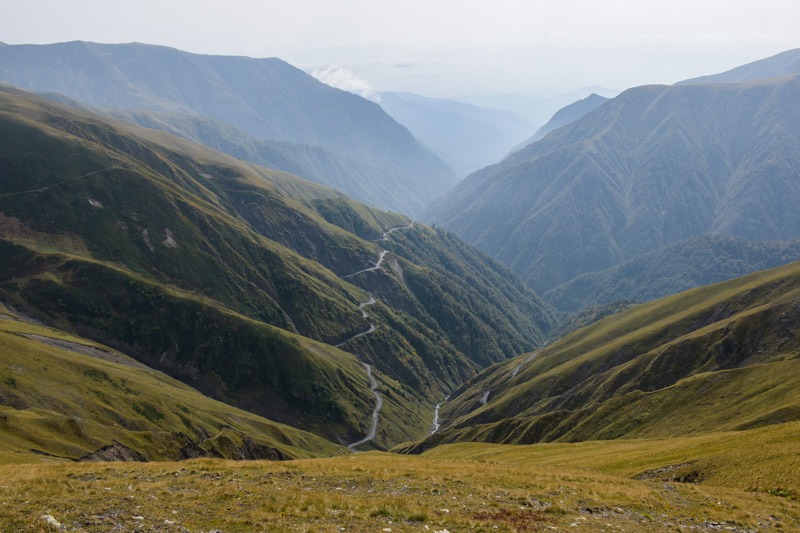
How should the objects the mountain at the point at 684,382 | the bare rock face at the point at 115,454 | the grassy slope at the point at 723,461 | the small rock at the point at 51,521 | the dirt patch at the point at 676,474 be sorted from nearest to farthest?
1. the small rock at the point at 51,521
2. the grassy slope at the point at 723,461
3. the dirt patch at the point at 676,474
4. the bare rock face at the point at 115,454
5. the mountain at the point at 684,382

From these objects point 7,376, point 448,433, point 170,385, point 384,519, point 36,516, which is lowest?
point 448,433

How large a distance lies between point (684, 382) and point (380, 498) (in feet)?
326

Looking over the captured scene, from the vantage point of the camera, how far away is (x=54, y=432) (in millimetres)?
73938

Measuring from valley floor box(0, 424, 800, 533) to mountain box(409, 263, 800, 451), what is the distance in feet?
146

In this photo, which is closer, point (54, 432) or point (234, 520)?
point (234, 520)

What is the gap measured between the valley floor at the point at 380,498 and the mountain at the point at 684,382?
44473 mm

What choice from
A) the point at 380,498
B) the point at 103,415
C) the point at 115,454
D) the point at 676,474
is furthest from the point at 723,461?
the point at 103,415

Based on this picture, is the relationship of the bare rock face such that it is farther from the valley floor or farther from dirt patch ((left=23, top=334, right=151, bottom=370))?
dirt patch ((left=23, top=334, right=151, bottom=370))

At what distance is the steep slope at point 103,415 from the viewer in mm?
72812

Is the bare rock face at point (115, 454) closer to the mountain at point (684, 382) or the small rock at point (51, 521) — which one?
the small rock at point (51, 521)

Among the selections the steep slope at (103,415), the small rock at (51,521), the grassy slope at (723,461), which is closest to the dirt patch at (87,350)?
the steep slope at (103,415)

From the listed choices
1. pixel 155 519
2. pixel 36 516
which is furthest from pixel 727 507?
pixel 36 516

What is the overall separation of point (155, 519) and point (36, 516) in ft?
18.5

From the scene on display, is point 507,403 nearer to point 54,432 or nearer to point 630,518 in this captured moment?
point 54,432
